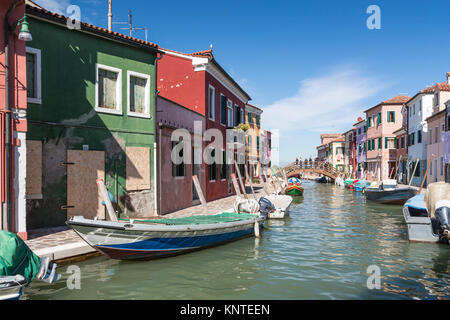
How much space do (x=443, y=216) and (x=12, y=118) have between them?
1266 cm

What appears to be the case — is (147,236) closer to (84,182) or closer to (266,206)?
(84,182)

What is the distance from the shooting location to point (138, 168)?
42.8 ft

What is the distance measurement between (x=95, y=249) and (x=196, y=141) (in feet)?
33.5

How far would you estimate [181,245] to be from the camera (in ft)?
30.8

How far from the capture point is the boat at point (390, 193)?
75.2 feet

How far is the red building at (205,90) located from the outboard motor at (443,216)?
1146 centimetres

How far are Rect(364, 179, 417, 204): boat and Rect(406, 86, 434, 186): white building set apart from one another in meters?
8.04

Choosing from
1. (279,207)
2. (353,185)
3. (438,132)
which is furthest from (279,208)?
(353,185)

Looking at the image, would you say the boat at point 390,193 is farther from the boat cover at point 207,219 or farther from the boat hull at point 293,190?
the boat cover at point 207,219

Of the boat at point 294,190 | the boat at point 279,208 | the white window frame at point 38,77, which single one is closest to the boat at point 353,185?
the boat at point 294,190

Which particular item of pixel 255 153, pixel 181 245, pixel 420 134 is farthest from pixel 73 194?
pixel 255 153

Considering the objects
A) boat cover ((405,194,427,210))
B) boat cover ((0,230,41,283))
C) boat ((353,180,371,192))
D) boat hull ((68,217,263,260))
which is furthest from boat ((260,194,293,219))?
boat ((353,180,371,192))
